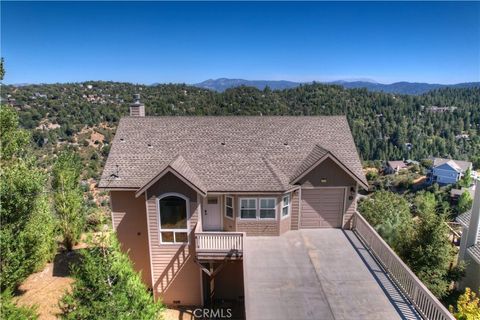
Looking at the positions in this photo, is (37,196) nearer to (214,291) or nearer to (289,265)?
(214,291)

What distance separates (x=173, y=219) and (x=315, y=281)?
677 centimetres

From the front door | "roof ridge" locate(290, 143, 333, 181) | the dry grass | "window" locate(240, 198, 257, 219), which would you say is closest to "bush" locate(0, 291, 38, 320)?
the dry grass

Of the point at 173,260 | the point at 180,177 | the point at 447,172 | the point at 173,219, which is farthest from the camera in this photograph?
the point at 447,172

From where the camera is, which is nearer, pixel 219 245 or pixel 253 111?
pixel 219 245

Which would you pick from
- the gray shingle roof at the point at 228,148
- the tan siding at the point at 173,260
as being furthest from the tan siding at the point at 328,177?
the tan siding at the point at 173,260

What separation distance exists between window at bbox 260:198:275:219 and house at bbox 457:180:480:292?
1013 centimetres

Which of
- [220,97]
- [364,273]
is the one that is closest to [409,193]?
[220,97]

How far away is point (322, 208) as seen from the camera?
612 inches

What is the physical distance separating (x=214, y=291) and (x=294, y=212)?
589 centimetres

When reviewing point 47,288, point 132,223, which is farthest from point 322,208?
point 47,288

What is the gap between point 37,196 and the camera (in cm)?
1230

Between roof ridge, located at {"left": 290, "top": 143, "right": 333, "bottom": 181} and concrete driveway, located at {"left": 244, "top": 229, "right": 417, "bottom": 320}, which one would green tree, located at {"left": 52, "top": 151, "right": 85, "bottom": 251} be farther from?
roof ridge, located at {"left": 290, "top": 143, "right": 333, "bottom": 181}

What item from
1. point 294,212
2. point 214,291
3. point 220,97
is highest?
point 220,97

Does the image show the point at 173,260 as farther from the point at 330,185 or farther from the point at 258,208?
the point at 330,185
